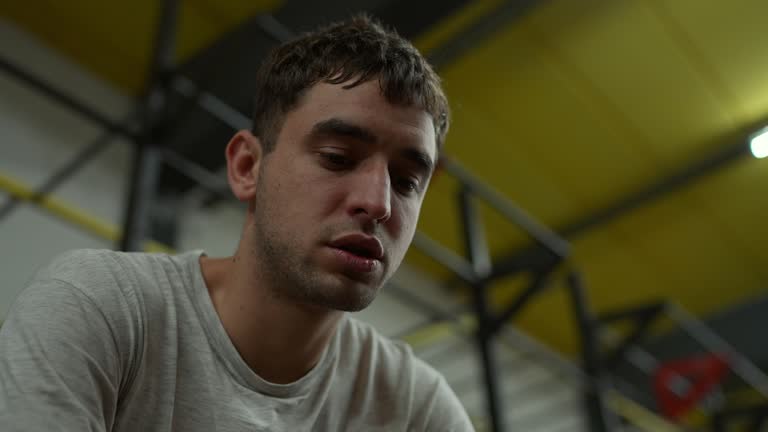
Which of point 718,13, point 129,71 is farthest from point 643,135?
point 129,71

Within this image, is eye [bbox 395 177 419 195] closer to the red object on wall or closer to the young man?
the young man

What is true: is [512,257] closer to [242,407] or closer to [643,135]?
[643,135]

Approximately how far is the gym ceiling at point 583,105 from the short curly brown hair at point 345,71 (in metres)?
1.55

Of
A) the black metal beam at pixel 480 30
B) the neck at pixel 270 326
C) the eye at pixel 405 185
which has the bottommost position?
the neck at pixel 270 326

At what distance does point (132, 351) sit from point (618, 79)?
319cm

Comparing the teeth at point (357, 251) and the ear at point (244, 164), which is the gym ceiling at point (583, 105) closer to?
the ear at point (244, 164)

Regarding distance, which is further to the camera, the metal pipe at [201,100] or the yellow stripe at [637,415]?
the yellow stripe at [637,415]

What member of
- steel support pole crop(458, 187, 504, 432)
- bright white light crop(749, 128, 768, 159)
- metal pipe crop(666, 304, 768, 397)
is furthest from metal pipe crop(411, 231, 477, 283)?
bright white light crop(749, 128, 768, 159)

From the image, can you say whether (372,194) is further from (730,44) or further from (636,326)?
(730,44)

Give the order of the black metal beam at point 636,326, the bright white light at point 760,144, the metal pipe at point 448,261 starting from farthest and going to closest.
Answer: the bright white light at point 760,144
the black metal beam at point 636,326
the metal pipe at point 448,261

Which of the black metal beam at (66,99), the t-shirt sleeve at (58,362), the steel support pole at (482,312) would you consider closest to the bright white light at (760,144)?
the steel support pole at (482,312)

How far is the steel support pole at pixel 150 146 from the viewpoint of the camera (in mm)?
1442

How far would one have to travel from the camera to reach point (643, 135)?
12.4ft

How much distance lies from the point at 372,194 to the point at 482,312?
136 centimetres
